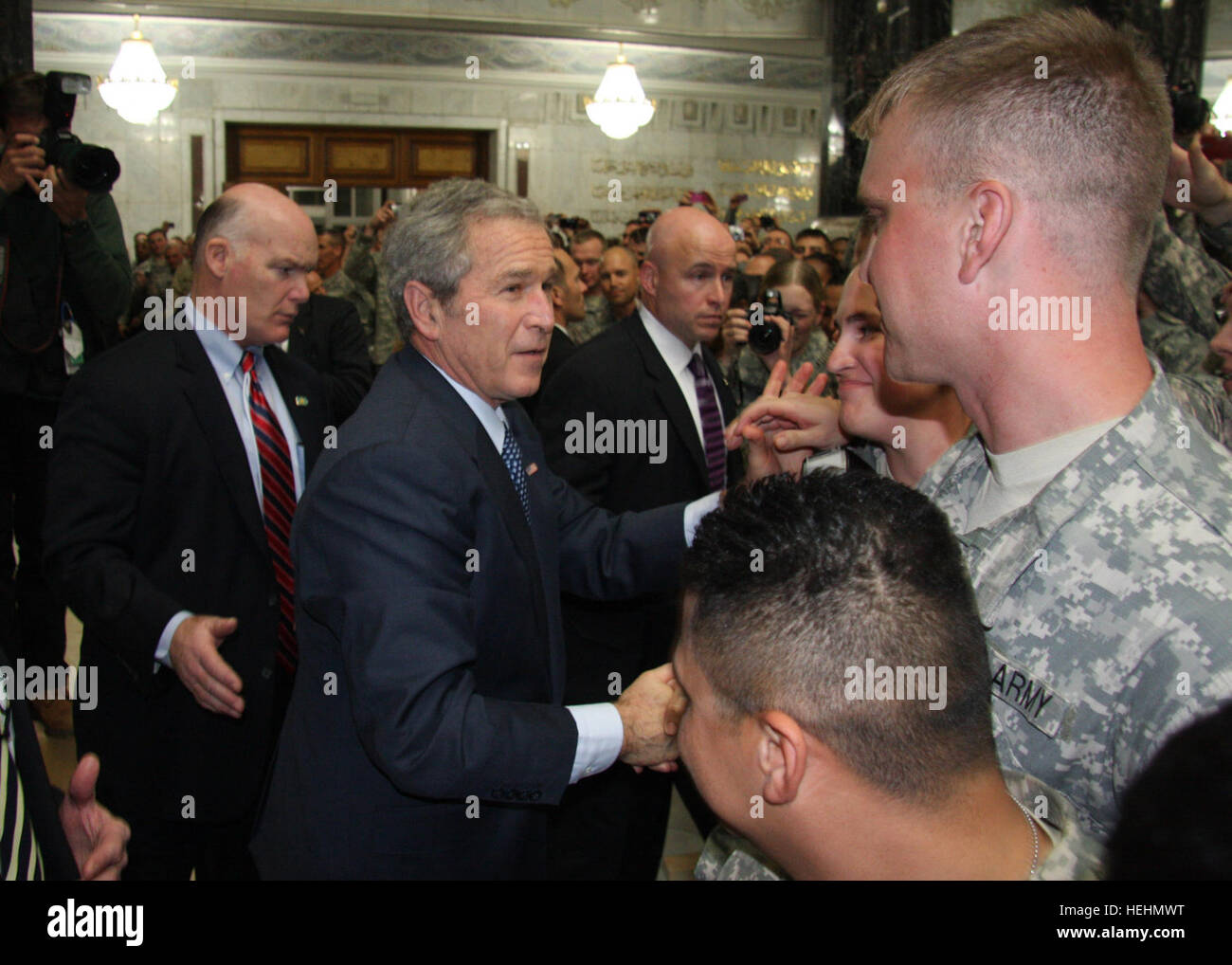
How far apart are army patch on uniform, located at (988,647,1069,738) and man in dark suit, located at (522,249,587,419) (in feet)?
10.6

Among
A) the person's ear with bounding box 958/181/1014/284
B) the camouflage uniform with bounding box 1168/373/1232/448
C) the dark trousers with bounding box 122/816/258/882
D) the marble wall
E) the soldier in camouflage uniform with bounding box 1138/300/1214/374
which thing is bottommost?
the dark trousers with bounding box 122/816/258/882

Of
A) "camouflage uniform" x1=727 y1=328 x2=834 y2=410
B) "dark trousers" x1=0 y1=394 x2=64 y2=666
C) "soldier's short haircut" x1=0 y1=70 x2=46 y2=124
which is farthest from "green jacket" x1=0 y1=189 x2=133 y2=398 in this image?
"camouflage uniform" x1=727 y1=328 x2=834 y2=410

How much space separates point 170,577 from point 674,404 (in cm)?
164

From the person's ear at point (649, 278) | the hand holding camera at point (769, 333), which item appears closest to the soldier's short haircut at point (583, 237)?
the hand holding camera at point (769, 333)

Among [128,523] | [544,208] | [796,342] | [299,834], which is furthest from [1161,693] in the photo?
[544,208]

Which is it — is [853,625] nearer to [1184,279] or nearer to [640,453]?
[640,453]

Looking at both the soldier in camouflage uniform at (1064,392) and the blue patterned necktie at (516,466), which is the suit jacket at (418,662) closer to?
the blue patterned necktie at (516,466)

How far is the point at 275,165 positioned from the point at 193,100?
3.63 feet

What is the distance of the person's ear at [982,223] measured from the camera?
113cm

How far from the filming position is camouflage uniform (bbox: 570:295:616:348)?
6584 millimetres

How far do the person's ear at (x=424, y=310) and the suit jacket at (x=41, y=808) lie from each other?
1031 mm

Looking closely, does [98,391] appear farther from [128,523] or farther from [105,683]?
[105,683]

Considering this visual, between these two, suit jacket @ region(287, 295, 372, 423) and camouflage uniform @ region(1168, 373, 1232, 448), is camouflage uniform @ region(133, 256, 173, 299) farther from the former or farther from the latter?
camouflage uniform @ region(1168, 373, 1232, 448)

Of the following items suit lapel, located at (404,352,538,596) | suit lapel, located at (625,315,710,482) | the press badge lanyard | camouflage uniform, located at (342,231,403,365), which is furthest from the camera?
camouflage uniform, located at (342,231,403,365)
